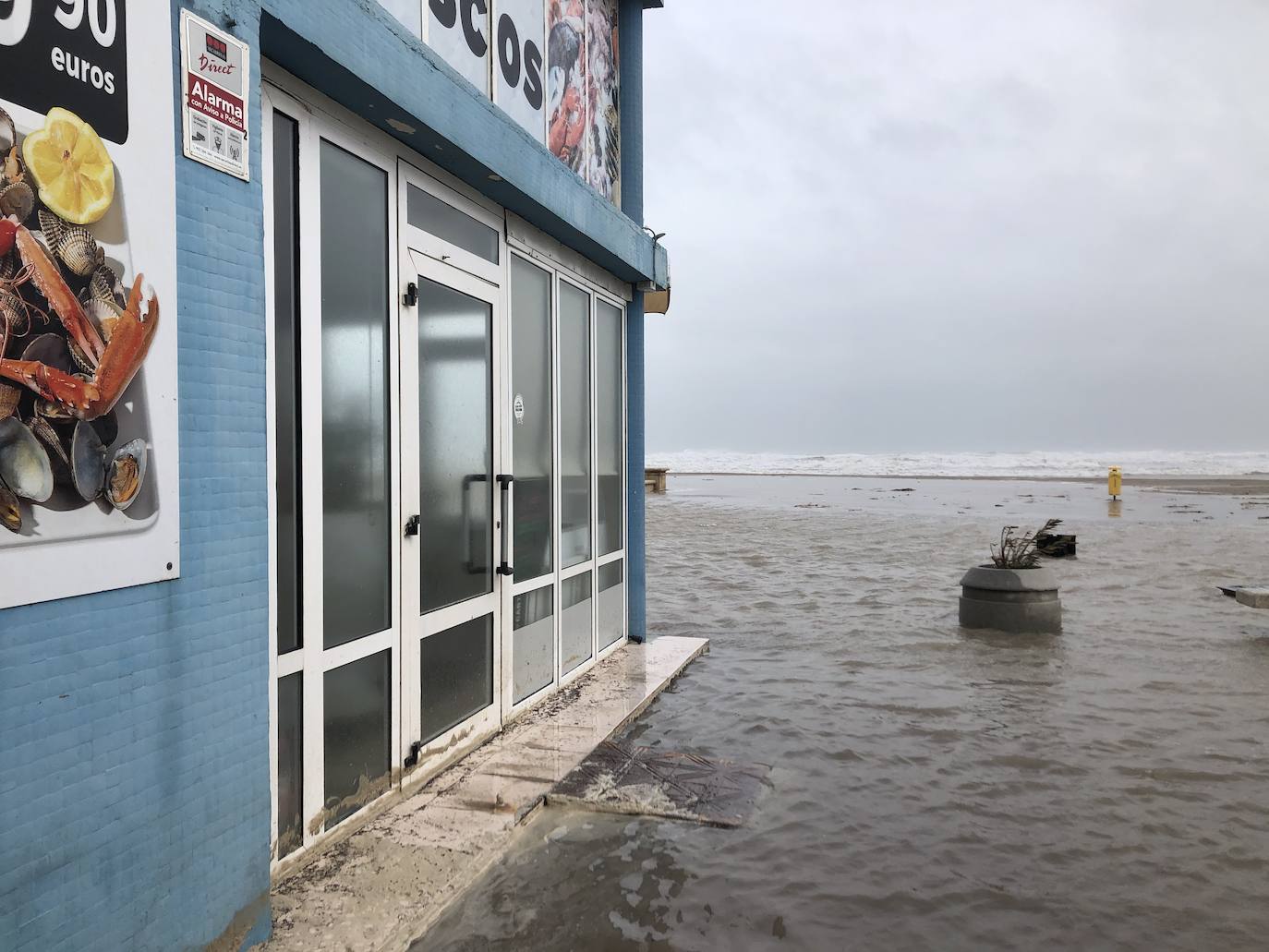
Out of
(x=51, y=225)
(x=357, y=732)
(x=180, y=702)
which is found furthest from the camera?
(x=357, y=732)

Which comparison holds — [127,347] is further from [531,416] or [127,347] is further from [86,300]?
[531,416]

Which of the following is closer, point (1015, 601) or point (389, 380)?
point (389, 380)

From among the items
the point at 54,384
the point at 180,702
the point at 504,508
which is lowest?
the point at 180,702

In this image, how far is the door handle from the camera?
4.95 meters

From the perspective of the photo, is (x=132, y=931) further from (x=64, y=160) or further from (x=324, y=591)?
(x=64, y=160)

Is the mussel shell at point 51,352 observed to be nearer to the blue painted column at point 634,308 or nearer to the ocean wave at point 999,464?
the blue painted column at point 634,308

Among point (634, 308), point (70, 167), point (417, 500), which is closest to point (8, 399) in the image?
point (70, 167)

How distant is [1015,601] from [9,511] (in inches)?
322

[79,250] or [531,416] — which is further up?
[79,250]

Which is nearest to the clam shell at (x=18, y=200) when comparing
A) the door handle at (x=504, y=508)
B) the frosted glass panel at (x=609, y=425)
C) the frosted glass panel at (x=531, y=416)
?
the door handle at (x=504, y=508)

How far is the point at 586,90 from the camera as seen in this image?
6.52m

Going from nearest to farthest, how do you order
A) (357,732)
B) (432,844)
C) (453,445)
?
(432,844)
(357,732)
(453,445)

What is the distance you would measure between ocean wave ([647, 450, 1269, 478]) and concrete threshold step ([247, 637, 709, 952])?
55291 millimetres

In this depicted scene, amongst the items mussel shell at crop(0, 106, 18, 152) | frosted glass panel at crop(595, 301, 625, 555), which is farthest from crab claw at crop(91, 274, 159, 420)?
frosted glass panel at crop(595, 301, 625, 555)
